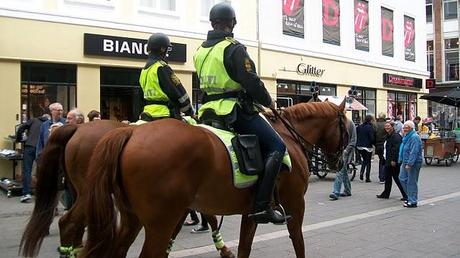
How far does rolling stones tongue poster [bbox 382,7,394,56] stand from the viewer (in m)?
27.2

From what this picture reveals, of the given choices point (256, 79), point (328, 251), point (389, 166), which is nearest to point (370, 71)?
point (389, 166)

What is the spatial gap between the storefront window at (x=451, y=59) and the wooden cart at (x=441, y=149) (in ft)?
93.5

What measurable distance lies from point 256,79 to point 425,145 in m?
16.5

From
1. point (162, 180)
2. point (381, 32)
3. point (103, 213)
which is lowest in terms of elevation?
point (103, 213)

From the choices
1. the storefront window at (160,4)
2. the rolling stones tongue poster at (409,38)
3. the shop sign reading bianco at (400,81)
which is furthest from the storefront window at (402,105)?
the storefront window at (160,4)

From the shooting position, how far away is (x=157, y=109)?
5.86 meters

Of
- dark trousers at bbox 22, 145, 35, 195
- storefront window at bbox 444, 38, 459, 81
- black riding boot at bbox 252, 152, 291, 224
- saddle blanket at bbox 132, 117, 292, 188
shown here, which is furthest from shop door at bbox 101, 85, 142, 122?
storefront window at bbox 444, 38, 459, 81

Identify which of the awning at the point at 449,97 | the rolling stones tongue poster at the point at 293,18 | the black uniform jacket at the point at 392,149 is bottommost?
the black uniform jacket at the point at 392,149

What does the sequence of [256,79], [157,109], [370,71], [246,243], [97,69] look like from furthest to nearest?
[370,71], [97,69], [157,109], [246,243], [256,79]

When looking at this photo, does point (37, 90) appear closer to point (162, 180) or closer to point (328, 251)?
point (328, 251)

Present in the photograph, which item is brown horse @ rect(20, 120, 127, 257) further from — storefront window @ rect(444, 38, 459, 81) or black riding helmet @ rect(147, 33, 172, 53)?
storefront window @ rect(444, 38, 459, 81)

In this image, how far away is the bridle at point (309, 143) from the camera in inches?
208

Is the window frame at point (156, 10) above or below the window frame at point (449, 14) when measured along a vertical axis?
below

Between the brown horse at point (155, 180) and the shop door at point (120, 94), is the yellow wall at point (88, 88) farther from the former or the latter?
the brown horse at point (155, 180)
